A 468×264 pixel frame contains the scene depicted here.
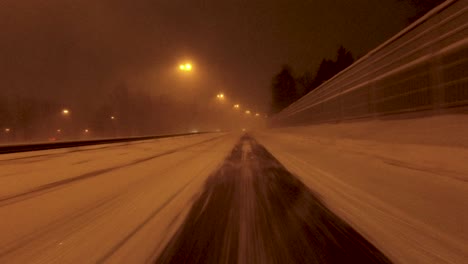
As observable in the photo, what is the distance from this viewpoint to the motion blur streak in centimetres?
273

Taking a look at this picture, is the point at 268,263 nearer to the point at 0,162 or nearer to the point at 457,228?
the point at 457,228

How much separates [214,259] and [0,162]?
969 centimetres

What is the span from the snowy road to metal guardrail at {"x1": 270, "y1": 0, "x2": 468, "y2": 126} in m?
1.04

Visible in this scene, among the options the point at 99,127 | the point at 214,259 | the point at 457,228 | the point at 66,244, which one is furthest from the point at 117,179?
the point at 99,127

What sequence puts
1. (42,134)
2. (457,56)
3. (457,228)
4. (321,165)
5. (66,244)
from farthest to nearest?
1. (42,134)
2. (321,165)
3. (457,56)
4. (457,228)
5. (66,244)

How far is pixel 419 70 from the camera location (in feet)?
27.6

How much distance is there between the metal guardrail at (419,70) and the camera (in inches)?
263

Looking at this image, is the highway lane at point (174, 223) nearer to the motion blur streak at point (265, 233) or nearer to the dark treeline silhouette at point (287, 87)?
the motion blur streak at point (265, 233)

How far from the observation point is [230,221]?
3.72m

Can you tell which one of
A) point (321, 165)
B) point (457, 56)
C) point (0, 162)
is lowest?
point (321, 165)

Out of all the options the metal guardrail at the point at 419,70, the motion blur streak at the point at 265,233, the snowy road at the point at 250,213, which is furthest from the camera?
the metal guardrail at the point at 419,70

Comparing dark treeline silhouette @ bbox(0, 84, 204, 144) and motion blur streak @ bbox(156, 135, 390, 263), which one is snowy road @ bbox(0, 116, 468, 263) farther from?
dark treeline silhouette @ bbox(0, 84, 204, 144)

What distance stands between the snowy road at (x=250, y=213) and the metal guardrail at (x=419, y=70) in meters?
1.04

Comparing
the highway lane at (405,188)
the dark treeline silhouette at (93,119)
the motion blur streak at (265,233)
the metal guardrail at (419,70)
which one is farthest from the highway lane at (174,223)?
the dark treeline silhouette at (93,119)
